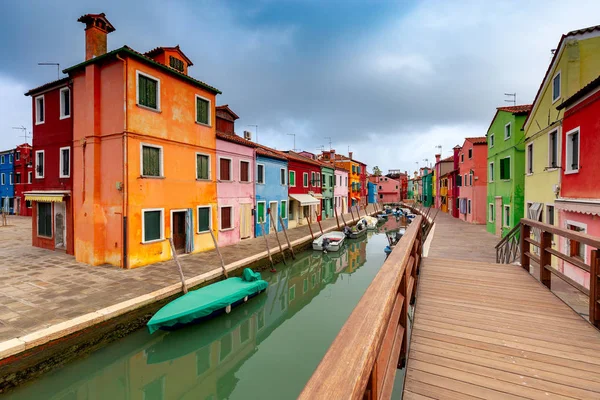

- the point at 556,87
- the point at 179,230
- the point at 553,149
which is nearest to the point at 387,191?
the point at 553,149

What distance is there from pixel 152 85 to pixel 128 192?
15.7 ft

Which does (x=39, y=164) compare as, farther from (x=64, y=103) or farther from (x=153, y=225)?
(x=153, y=225)

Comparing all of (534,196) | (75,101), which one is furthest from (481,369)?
(75,101)

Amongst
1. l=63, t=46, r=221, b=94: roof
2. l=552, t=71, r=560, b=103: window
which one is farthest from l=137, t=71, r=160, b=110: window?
l=552, t=71, r=560, b=103: window

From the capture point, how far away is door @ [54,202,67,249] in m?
A: 14.0

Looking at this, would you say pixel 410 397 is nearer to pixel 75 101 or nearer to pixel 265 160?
pixel 75 101

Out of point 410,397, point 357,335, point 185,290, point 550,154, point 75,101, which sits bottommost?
point 185,290

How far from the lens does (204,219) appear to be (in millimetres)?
15211

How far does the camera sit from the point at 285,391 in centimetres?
634

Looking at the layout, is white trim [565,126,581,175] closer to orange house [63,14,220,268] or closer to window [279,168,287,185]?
orange house [63,14,220,268]

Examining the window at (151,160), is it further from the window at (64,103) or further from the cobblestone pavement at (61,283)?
the window at (64,103)

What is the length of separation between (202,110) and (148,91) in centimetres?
320

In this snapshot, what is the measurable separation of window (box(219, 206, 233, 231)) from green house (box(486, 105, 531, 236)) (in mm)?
15933

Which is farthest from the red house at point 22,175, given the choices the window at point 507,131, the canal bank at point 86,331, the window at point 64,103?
the window at point 507,131
